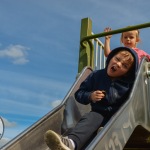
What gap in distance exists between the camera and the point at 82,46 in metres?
4.32

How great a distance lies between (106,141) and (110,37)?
2.43 m

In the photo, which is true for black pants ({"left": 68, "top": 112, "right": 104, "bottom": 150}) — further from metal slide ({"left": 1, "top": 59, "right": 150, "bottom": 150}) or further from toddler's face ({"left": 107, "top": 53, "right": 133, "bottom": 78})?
toddler's face ({"left": 107, "top": 53, "right": 133, "bottom": 78})

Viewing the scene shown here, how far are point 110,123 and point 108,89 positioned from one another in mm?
655

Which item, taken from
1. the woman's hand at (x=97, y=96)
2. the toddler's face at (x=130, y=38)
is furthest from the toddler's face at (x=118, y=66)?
the toddler's face at (x=130, y=38)

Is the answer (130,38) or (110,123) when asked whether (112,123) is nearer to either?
(110,123)

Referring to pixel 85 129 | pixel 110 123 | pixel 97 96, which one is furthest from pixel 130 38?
pixel 110 123

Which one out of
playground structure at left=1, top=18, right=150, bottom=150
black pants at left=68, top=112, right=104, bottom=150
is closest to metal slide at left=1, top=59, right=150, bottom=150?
playground structure at left=1, top=18, right=150, bottom=150

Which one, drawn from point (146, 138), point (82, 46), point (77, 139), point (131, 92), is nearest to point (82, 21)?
point (82, 46)

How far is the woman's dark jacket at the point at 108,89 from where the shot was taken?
255 centimetres

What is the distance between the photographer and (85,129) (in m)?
2.29

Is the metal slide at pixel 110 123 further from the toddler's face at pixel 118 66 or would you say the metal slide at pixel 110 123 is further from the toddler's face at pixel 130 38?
the toddler's face at pixel 130 38

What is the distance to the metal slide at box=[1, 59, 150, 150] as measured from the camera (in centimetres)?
204

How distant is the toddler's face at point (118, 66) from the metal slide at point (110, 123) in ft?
0.37

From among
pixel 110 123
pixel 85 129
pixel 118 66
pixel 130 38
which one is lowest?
pixel 85 129
